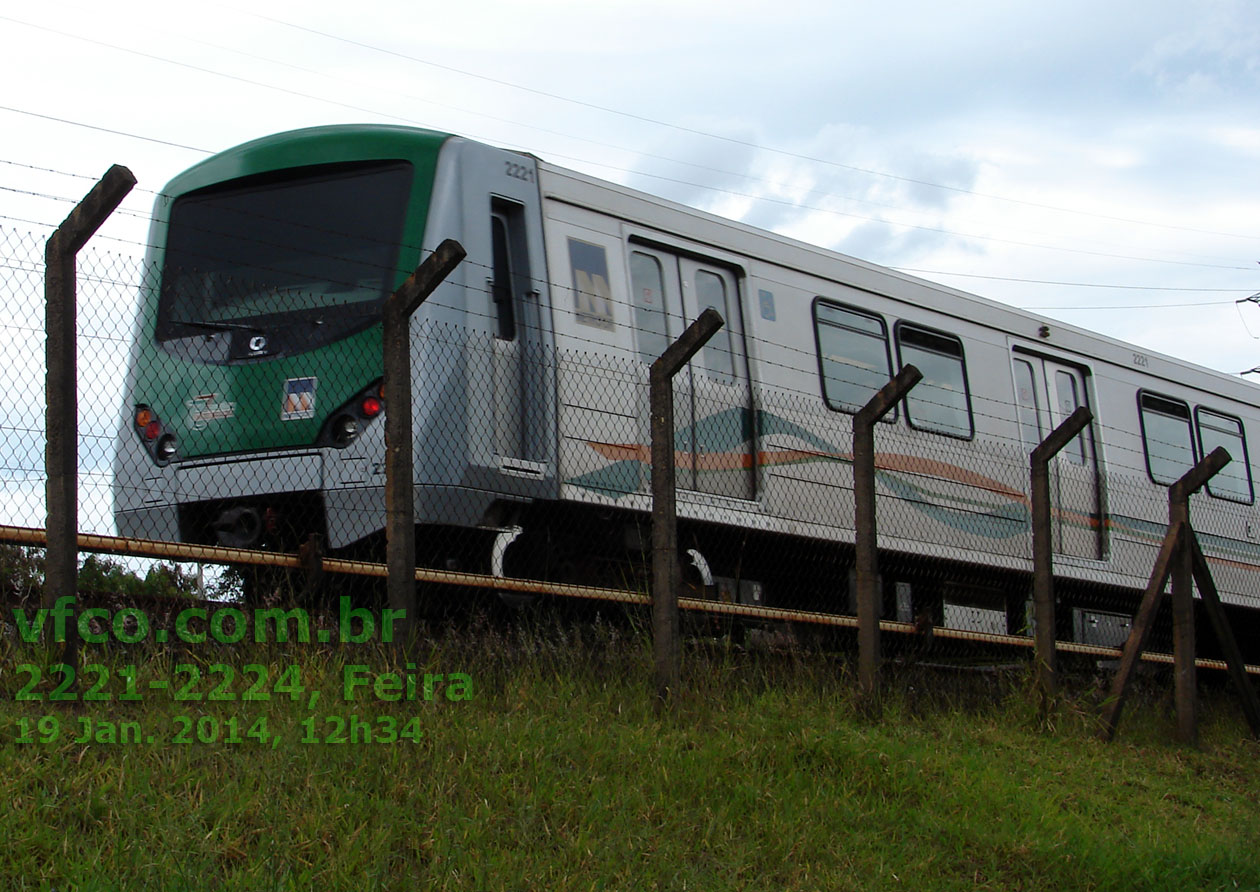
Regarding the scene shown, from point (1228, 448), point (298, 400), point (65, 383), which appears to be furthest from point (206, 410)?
point (1228, 448)

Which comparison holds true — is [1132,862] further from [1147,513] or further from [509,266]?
[1147,513]

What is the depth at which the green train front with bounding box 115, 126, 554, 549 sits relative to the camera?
25.2ft

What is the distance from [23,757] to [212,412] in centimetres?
378

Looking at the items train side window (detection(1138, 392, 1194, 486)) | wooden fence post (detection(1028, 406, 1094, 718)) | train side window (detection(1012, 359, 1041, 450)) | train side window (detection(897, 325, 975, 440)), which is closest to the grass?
wooden fence post (detection(1028, 406, 1094, 718))

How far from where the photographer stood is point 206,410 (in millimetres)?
8102

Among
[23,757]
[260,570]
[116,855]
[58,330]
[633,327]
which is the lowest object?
[116,855]

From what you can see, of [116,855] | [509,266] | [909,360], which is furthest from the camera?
[909,360]

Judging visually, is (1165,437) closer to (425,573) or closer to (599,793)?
(425,573)

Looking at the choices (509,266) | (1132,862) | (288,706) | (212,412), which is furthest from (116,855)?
(509,266)

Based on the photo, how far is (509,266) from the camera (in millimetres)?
8422

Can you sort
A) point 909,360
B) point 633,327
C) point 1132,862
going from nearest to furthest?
1. point 1132,862
2. point 633,327
3. point 909,360

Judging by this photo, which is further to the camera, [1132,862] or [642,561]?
[642,561]

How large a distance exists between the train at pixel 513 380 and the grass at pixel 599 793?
3.65ft

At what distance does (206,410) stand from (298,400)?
0.62 meters
